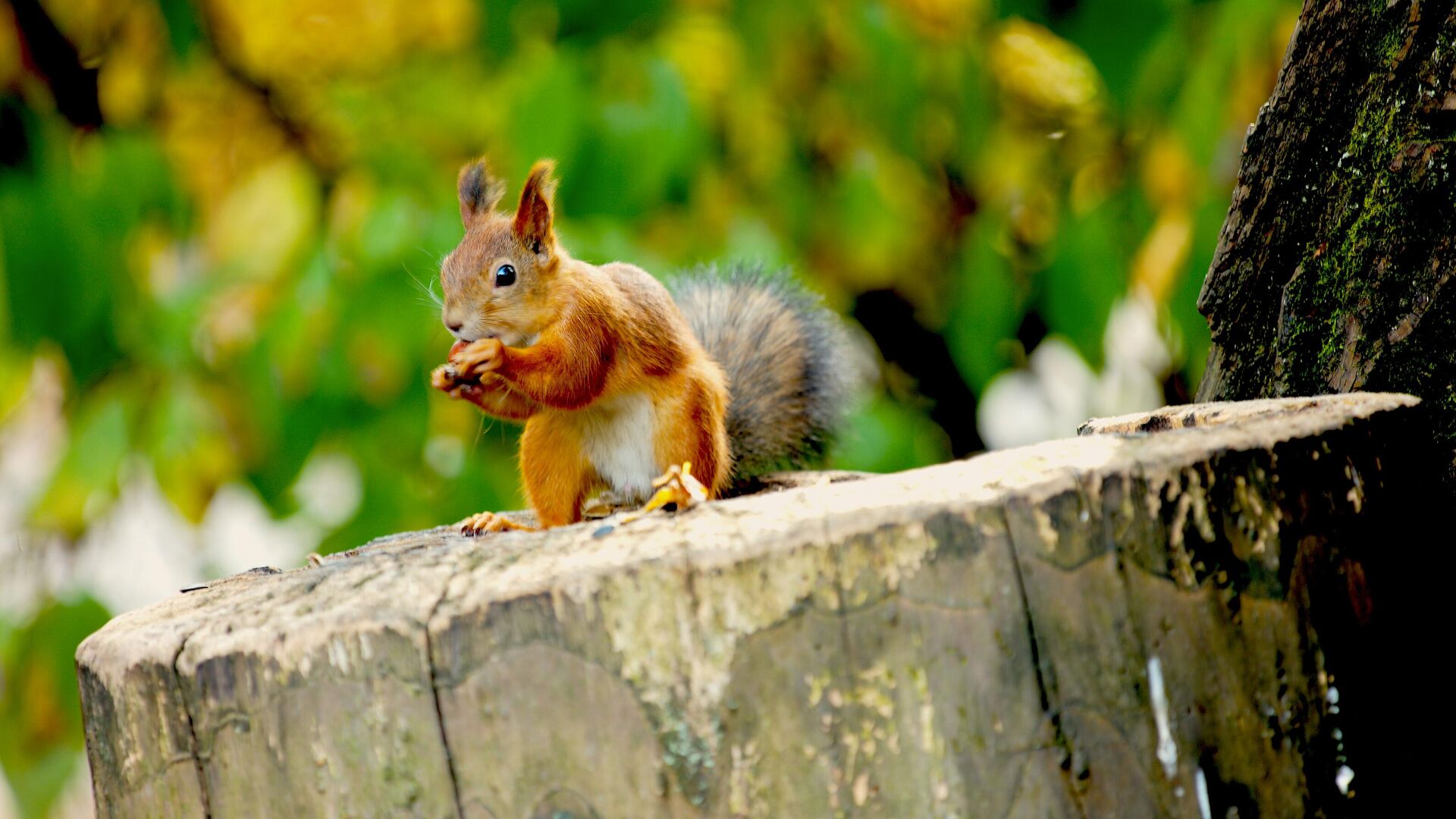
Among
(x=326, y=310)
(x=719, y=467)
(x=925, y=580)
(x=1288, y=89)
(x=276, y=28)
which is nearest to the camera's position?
(x=925, y=580)

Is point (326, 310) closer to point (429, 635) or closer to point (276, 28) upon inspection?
point (276, 28)

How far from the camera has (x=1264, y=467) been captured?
72cm

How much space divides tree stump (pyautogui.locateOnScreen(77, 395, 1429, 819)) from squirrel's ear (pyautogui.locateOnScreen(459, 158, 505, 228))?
71 centimetres

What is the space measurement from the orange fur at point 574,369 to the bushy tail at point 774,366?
0.17m

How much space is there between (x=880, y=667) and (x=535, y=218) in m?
0.75

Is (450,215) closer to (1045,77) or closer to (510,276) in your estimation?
(510,276)

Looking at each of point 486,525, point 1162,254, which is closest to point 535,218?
point 486,525

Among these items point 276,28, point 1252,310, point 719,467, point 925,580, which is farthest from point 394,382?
point 925,580

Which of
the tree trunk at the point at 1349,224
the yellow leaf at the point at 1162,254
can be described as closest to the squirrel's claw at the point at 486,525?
the tree trunk at the point at 1349,224

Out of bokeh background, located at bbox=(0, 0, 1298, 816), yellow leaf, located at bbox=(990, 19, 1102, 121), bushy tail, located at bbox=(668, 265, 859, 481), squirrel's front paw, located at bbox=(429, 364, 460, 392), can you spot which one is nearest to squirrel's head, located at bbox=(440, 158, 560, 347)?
squirrel's front paw, located at bbox=(429, 364, 460, 392)

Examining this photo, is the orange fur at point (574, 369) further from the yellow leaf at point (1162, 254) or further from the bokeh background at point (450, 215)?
the yellow leaf at point (1162, 254)

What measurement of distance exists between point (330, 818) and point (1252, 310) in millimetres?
767

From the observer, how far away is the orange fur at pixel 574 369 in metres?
1.22

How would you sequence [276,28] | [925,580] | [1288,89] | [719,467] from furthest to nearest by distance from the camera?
[276,28], [719,467], [1288,89], [925,580]
